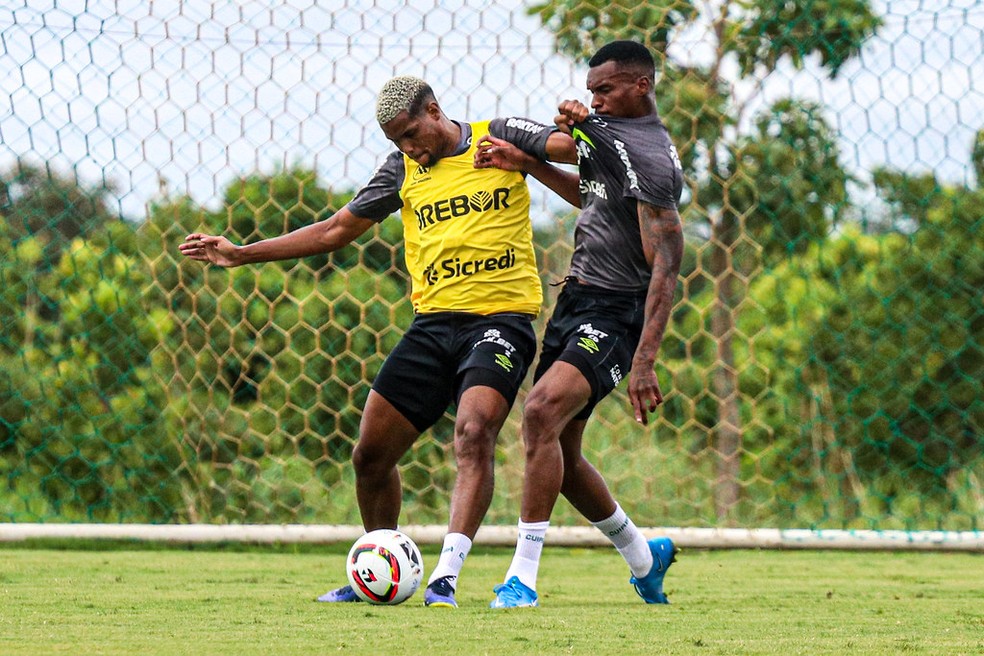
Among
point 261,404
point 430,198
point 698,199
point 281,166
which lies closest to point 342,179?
point 281,166

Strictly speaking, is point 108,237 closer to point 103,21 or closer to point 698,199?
point 103,21

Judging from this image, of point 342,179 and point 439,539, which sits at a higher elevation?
point 342,179

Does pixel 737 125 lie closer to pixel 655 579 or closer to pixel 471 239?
pixel 471 239

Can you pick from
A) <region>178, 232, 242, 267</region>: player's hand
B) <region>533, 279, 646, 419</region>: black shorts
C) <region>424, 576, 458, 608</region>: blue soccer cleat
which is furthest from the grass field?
<region>178, 232, 242, 267</region>: player's hand

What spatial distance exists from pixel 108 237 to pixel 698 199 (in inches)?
119

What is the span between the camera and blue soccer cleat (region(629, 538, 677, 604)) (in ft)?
14.9

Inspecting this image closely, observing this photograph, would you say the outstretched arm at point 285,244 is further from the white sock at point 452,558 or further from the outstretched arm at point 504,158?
the white sock at point 452,558

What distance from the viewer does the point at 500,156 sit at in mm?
4582

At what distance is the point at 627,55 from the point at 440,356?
3.85 ft

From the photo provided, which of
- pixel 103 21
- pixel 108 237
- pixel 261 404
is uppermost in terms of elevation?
pixel 103 21

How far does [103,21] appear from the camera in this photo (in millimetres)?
6785

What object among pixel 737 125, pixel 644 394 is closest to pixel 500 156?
pixel 644 394

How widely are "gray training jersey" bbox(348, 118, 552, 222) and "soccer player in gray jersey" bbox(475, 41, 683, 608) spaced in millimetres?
52

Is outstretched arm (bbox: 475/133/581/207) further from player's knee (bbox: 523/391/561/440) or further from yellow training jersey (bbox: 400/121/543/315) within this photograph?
player's knee (bbox: 523/391/561/440)
